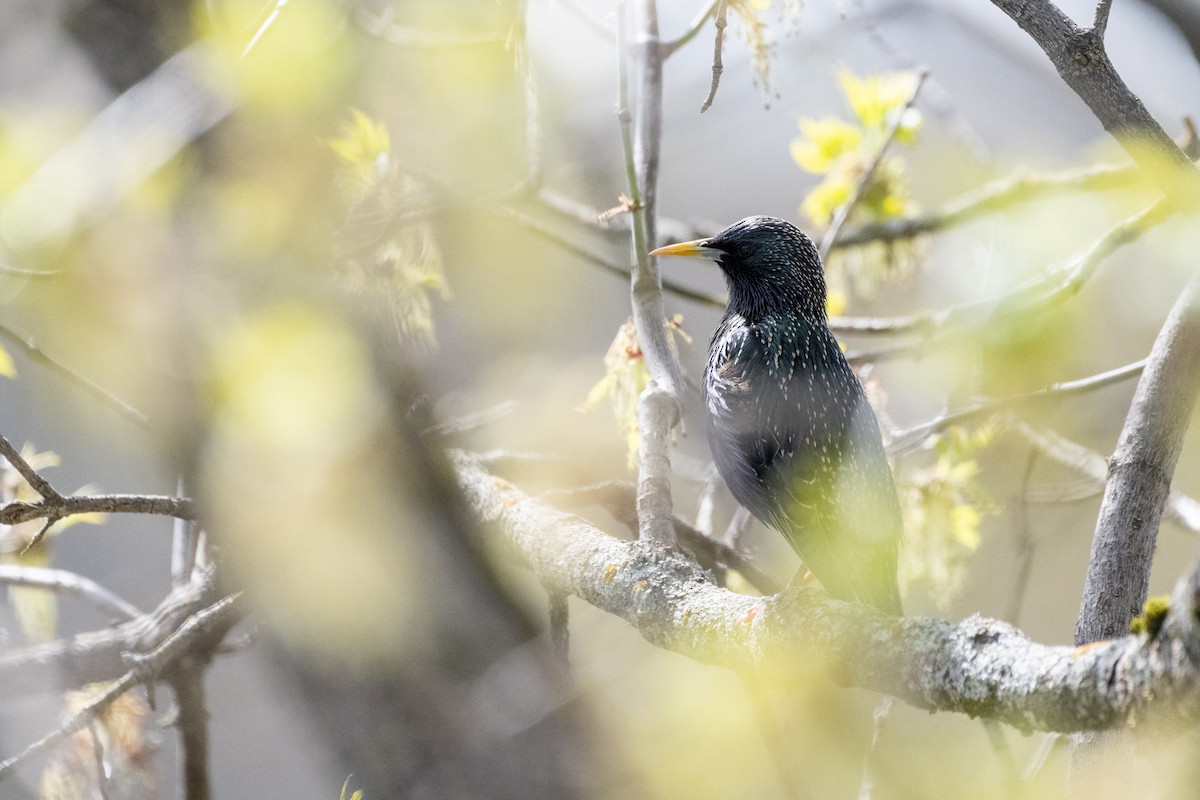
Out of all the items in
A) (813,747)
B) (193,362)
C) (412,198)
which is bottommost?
(813,747)

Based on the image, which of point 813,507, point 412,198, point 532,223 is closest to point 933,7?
point 532,223

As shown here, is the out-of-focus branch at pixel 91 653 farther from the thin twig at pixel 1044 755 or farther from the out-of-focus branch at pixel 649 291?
the thin twig at pixel 1044 755

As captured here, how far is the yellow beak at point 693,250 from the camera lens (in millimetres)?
1484

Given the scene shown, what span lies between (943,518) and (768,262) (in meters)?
0.63

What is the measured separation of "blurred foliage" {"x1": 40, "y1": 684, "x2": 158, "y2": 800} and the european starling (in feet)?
3.87

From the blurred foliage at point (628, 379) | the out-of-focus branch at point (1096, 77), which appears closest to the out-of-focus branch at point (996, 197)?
the blurred foliage at point (628, 379)

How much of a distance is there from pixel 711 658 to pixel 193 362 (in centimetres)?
126

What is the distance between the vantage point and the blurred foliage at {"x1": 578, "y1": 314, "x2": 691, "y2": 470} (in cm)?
162

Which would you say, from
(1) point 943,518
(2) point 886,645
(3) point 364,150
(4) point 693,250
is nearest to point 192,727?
(3) point 364,150

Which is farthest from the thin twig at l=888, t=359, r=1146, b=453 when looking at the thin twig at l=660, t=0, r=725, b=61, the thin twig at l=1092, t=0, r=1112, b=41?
the thin twig at l=660, t=0, r=725, b=61

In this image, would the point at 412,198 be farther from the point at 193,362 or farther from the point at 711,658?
the point at 711,658

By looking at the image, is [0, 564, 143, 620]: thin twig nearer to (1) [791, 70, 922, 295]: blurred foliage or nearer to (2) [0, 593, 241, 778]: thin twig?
(2) [0, 593, 241, 778]: thin twig

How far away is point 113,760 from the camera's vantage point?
1709mm

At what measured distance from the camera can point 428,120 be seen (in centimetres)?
229
